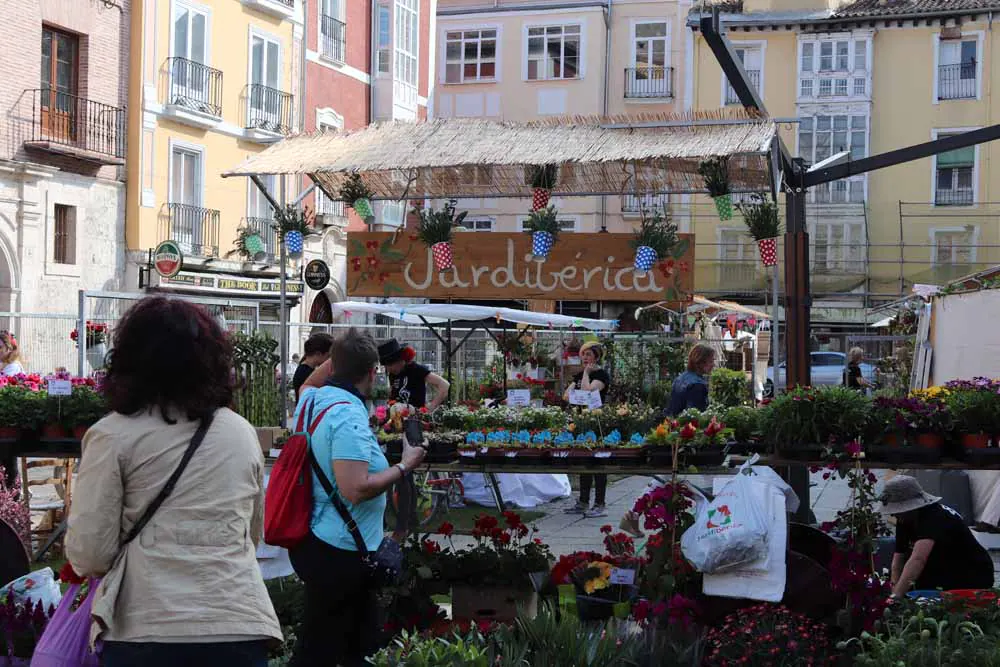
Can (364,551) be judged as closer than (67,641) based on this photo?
No

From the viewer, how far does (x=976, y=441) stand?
21.5ft

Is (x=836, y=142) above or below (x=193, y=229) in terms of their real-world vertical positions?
above

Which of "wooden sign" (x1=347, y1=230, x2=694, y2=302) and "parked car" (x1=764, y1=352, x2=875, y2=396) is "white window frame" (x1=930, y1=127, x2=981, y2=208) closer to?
"parked car" (x1=764, y1=352, x2=875, y2=396)

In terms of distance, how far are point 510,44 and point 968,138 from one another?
3290cm

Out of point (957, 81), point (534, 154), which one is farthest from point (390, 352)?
point (957, 81)

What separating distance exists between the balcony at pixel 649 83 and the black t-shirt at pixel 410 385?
30.2 metres

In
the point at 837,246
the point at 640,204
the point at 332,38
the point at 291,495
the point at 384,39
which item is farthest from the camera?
the point at 837,246

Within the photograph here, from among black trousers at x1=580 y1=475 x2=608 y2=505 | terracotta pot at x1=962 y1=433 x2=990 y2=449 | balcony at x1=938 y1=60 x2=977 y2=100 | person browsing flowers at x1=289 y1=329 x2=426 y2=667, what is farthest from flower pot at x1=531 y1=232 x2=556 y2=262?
balcony at x1=938 y1=60 x2=977 y2=100

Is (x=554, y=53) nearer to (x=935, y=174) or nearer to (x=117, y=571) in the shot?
(x=935, y=174)

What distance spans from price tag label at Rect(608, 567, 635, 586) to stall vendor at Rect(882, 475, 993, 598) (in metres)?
1.23

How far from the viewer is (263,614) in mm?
3432

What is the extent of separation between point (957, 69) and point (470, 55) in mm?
14837

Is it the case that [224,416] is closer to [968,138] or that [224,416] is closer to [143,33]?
[968,138]

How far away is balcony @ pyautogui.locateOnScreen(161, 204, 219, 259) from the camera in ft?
84.7
